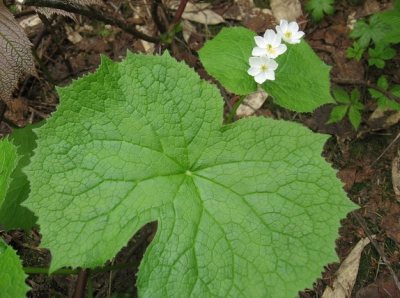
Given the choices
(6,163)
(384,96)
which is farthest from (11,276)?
(384,96)

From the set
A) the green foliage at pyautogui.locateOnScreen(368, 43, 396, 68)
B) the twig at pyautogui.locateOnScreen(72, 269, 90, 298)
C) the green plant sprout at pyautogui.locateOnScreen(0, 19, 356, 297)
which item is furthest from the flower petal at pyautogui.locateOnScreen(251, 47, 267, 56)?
the twig at pyautogui.locateOnScreen(72, 269, 90, 298)

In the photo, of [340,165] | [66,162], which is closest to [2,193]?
[66,162]

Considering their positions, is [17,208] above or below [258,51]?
below

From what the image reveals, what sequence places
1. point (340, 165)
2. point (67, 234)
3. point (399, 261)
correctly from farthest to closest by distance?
point (340, 165)
point (399, 261)
point (67, 234)

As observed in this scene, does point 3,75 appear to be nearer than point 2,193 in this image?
No

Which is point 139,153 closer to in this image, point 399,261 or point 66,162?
point 66,162

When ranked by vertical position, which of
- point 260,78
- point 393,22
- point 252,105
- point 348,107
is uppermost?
point 260,78

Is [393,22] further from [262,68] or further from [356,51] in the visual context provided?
[262,68]
